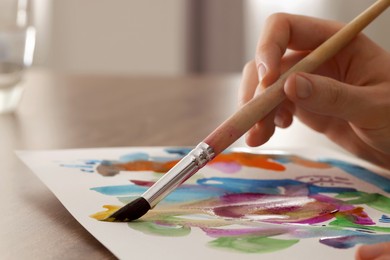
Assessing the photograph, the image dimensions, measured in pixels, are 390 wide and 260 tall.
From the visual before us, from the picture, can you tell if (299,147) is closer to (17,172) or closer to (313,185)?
(313,185)

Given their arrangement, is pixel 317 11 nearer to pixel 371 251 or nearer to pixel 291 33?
pixel 291 33

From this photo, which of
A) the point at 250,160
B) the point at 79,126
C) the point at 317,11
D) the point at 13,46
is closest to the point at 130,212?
the point at 250,160

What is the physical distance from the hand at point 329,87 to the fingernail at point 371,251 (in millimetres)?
179

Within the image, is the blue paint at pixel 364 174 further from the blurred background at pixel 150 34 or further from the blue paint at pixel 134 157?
the blurred background at pixel 150 34

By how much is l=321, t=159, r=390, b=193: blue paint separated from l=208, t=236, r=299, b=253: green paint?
197mm

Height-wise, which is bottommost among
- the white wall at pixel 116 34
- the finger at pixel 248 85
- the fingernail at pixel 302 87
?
the white wall at pixel 116 34

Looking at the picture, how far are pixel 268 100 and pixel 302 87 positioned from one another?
3 cm

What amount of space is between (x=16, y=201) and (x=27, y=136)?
0.28m

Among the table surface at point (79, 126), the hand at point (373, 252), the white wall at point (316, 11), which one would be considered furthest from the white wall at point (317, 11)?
the hand at point (373, 252)

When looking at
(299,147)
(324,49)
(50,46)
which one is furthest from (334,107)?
(50,46)

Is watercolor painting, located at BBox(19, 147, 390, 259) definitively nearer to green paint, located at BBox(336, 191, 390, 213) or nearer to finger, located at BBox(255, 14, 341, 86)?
green paint, located at BBox(336, 191, 390, 213)

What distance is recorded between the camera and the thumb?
1.93ft

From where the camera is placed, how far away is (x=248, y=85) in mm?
754

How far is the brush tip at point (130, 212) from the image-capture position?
523mm
